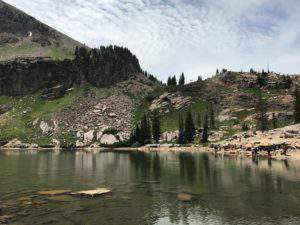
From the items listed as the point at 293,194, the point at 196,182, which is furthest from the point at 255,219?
the point at 196,182

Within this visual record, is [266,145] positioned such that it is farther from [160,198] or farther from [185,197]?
[160,198]

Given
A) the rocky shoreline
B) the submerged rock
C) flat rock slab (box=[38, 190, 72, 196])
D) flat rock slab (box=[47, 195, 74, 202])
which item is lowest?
the submerged rock

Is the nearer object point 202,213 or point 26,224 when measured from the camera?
point 26,224

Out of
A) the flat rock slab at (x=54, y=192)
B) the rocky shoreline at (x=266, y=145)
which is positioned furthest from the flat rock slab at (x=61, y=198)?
the rocky shoreline at (x=266, y=145)

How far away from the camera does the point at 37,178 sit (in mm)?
86625

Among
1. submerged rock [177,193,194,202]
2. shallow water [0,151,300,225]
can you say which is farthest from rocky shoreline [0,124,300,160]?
submerged rock [177,193,194,202]

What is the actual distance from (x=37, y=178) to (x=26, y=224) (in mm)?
44327

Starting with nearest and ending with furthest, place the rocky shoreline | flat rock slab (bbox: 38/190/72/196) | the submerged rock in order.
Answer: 1. the submerged rock
2. flat rock slab (bbox: 38/190/72/196)
3. the rocky shoreline

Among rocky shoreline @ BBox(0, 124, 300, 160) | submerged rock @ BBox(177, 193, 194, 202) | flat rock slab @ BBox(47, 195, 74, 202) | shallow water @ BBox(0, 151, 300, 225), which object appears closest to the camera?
shallow water @ BBox(0, 151, 300, 225)

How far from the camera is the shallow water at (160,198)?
153 feet

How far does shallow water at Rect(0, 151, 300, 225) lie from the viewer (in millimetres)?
46719

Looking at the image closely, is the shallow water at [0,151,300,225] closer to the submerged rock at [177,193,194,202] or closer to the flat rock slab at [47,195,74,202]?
the flat rock slab at [47,195,74,202]

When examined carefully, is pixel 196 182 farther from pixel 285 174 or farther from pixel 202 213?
pixel 202 213

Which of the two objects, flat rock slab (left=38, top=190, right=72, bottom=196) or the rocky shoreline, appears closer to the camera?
flat rock slab (left=38, top=190, right=72, bottom=196)
